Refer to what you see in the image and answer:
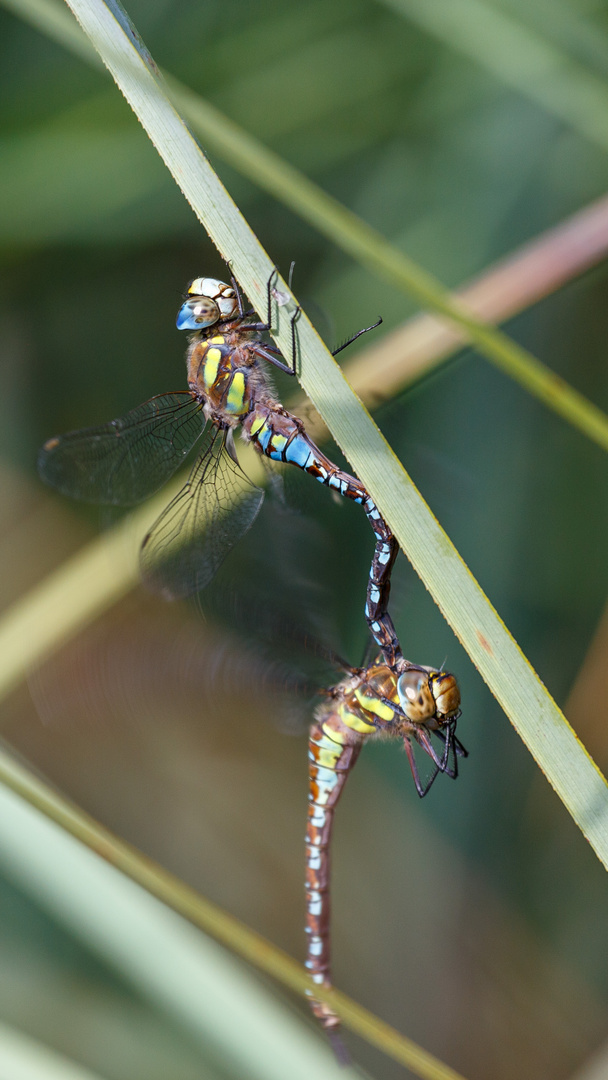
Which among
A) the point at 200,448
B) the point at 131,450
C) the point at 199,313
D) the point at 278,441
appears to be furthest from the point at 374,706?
the point at 199,313

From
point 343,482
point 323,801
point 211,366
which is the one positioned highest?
point 211,366

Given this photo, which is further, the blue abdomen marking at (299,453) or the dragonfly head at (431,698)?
the blue abdomen marking at (299,453)

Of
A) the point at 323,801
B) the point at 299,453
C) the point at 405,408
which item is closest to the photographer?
the point at 299,453

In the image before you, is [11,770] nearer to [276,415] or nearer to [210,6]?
[276,415]

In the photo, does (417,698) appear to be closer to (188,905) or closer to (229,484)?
(188,905)

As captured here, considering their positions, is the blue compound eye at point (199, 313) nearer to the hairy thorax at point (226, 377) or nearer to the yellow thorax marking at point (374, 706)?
the hairy thorax at point (226, 377)

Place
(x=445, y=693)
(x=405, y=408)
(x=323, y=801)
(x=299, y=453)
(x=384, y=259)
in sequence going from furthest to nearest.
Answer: (x=405, y=408) → (x=323, y=801) → (x=299, y=453) → (x=445, y=693) → (x=384, y=259)

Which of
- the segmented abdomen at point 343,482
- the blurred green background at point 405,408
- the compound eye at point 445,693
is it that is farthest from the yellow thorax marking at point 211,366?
the compound eye at point 445,693

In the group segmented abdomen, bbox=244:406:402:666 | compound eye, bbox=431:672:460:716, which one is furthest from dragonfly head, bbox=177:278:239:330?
compound eye, bbox=431:672:460:716
